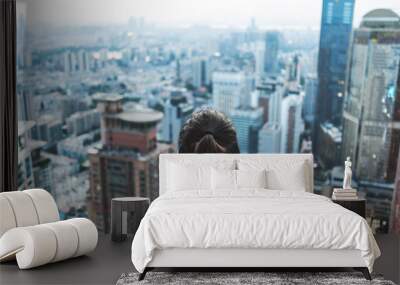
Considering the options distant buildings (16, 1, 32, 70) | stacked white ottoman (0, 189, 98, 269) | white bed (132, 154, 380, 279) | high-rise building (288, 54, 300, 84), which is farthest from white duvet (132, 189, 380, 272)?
distant buildings (16, 1, 32, 70)

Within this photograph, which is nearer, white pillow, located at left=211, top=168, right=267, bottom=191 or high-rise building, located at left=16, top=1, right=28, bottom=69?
white pillow, located at left=211, top=168, right=267, bottom=191

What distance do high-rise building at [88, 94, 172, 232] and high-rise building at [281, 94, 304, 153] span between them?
1393mm

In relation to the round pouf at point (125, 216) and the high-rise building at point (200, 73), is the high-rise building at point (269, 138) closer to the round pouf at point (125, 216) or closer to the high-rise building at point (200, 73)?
the high-rise building at point (200, 73)

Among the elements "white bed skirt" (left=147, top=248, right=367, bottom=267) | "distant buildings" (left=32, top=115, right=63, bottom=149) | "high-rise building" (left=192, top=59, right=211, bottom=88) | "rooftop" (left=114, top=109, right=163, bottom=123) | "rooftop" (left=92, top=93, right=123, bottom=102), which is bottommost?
"white bed skirt" (left=147, top=248, right=367, bottom=267)

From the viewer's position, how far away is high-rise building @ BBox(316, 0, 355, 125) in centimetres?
745

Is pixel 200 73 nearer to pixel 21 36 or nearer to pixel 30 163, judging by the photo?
pixel 21 36

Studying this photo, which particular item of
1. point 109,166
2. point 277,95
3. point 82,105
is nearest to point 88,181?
point 109,166

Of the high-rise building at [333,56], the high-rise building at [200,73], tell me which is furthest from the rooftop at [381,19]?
the high-rise building at [200,73]

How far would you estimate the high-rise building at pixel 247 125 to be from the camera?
771 cm

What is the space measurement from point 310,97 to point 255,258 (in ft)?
10.1

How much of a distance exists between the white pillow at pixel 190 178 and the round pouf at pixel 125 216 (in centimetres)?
39

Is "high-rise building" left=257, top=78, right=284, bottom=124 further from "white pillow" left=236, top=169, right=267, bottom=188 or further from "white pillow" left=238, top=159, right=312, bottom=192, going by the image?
"white pillow" left=236, top=169, right=267, bottom=188

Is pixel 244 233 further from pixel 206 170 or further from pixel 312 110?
pixel 312 110

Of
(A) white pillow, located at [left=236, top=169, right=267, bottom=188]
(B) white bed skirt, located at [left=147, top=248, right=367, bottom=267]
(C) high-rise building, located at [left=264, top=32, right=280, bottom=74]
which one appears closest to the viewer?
(B) white bed skirt, located at [left=147, top=248, right=367, bottom=267]
